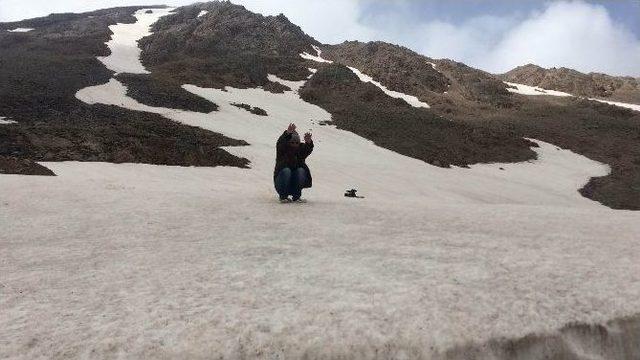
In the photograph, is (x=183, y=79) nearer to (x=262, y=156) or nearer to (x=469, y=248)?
(x=262, y=156)

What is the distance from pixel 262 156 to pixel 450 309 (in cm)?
2674

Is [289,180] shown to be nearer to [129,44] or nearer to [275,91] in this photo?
[275,91]

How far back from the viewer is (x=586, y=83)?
290 ft

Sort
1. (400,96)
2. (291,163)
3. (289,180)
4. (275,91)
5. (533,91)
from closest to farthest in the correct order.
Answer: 1. (291,163)
2. (289,180)
3. (275,91)
4. (400,96)
5. (533,91)

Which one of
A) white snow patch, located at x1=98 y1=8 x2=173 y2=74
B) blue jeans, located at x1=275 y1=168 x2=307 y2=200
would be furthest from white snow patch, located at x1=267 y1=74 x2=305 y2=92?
blue jeans, located at x1=275 y1=168 x2=307 y2=200

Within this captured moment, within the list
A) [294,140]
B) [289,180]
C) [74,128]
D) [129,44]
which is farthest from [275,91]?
[294,140]

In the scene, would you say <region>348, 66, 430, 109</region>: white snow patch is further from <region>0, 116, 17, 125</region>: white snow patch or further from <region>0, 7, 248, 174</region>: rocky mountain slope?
<region>0, 116, 17, 125</region>: white snow patch

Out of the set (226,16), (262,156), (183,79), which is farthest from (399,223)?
(226,16)

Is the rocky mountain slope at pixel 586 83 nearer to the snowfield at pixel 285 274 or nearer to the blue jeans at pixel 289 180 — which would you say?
the snowfield at pixel 285 274

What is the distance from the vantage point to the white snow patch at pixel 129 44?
2522 inches

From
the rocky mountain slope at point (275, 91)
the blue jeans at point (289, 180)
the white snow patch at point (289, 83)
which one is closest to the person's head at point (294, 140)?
the blue jeans at point (289, 180)

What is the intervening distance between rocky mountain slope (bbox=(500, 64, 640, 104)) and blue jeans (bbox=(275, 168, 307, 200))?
83.5 m

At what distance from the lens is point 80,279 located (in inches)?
276

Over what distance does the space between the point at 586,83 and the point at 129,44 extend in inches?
2933
